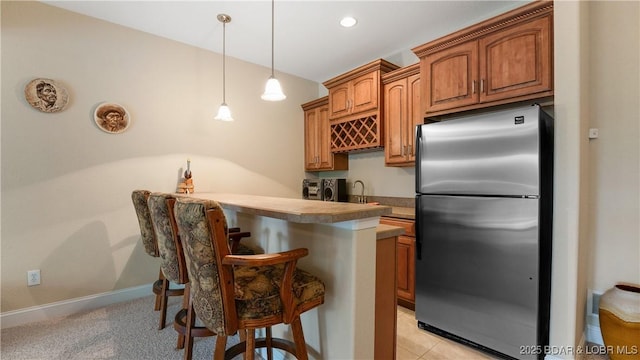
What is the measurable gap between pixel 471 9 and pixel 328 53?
5.15 ft

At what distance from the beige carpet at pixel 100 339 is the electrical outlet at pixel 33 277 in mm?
342

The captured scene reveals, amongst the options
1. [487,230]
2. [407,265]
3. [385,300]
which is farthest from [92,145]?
[487,230]

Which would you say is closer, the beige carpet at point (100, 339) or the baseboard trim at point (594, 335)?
the beige carpet at point (100, 339)

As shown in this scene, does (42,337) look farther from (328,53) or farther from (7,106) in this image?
(328,53)

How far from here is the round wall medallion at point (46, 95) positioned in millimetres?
2463

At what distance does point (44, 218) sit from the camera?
2.54 m

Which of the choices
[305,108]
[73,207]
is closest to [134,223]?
[73,207]

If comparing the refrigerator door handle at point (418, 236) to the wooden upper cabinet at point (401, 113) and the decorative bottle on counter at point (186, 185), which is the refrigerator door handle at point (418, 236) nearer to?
the wooden upper cabinet at point (401, 113)

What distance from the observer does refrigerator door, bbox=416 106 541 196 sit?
1.83 m

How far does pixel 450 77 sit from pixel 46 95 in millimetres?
3571

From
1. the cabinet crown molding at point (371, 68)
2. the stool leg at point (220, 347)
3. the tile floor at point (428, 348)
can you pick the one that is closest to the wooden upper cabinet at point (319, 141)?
the cabinet crown molding at point (371, 68)

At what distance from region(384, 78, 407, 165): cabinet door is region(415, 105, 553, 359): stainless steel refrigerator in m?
0.75

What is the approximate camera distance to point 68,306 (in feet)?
8.61

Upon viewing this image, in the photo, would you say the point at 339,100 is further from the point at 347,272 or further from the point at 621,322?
the point at 621,322
